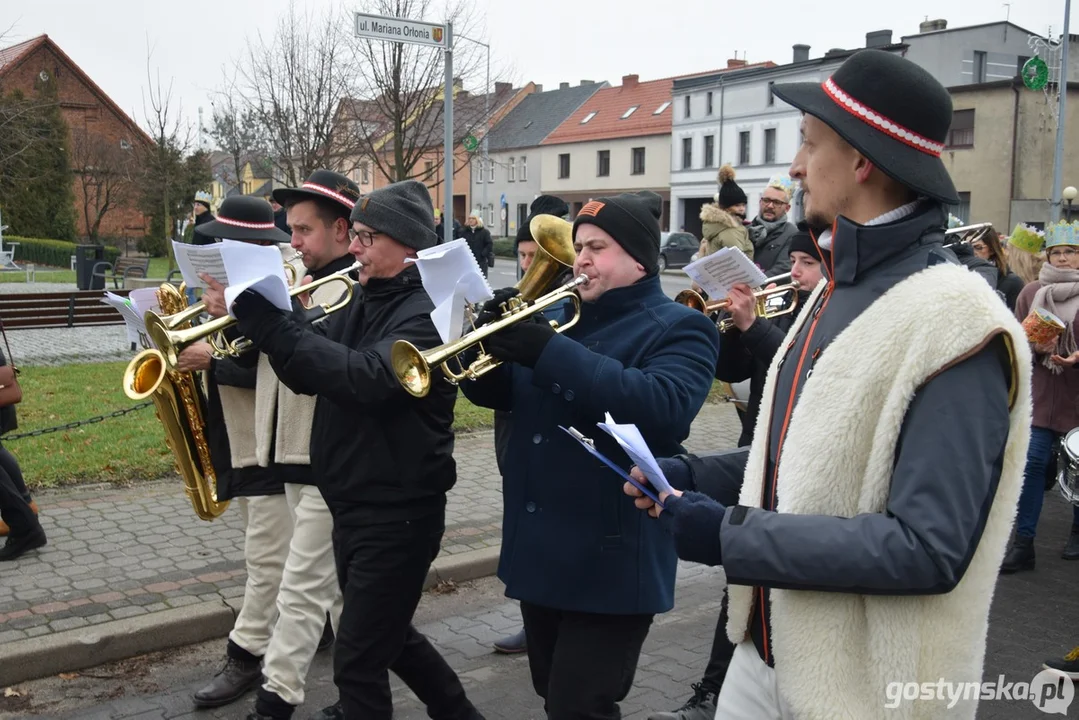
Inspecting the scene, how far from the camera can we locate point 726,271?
12.8 ft

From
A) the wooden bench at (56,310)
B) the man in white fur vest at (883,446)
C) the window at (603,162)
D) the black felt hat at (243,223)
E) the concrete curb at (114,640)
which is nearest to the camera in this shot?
the man in white fur vest at (883,446)

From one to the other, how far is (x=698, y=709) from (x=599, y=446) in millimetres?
1596

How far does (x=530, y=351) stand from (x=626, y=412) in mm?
332

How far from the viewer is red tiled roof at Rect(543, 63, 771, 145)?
182 ft

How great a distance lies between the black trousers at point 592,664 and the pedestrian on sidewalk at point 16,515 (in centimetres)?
393

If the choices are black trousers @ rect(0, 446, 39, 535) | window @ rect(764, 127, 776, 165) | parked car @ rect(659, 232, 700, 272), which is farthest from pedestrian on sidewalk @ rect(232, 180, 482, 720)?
window @ rect(764, 127, 776, 165)

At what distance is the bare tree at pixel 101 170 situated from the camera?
141 feet

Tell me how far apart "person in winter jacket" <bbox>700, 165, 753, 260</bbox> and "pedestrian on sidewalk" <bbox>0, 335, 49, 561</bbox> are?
445cm

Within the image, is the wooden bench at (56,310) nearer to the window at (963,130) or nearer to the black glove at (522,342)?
the black glove at (522,342)

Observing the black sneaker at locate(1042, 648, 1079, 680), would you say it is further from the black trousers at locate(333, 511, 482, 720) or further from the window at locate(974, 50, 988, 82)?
the window at locate(974, 50, 988, 82)

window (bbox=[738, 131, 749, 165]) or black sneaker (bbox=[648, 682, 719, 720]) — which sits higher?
window (bbox=[738, 131, 749, 165])

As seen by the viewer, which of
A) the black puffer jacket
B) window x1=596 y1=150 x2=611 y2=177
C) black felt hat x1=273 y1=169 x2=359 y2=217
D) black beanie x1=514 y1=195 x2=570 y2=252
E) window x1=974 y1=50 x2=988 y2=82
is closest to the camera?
the black puffer jacket

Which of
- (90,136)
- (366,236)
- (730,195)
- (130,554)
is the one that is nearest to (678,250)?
(90,136)

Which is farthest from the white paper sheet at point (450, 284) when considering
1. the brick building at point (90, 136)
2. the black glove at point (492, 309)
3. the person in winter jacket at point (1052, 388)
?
the brick building at point (90, 136)
